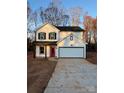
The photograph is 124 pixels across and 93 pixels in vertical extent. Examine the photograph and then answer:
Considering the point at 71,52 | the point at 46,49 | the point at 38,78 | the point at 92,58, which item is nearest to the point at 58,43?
the point at 46,49

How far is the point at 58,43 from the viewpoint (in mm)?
13719

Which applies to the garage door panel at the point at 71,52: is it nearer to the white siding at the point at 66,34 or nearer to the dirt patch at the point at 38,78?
the white siding at the point at 66,34

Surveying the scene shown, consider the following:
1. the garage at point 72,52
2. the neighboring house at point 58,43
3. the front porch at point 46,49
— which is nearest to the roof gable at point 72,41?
the neighboring house at point 58,43

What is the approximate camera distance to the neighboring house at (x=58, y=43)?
1347 cm

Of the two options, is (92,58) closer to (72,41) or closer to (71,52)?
(71,52)

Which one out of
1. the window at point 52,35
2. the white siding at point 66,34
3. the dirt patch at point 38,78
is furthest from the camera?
the white siding at point 66,34

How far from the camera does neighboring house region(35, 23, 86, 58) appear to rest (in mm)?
13469

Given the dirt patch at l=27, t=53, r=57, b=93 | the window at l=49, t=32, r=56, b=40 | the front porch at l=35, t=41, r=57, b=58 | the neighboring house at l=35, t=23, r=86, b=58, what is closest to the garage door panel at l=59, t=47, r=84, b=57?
the neighboring house at l=35, t=23, r=86, b=58

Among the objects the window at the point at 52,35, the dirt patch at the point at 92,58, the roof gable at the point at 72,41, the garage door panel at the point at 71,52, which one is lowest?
the dirt patch at the point at 92,58

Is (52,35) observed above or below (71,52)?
above

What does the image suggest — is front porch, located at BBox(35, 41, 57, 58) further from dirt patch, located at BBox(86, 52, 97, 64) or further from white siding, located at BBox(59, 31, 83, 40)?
dirt patch, located at BBox(86, 52, 97, 64)
